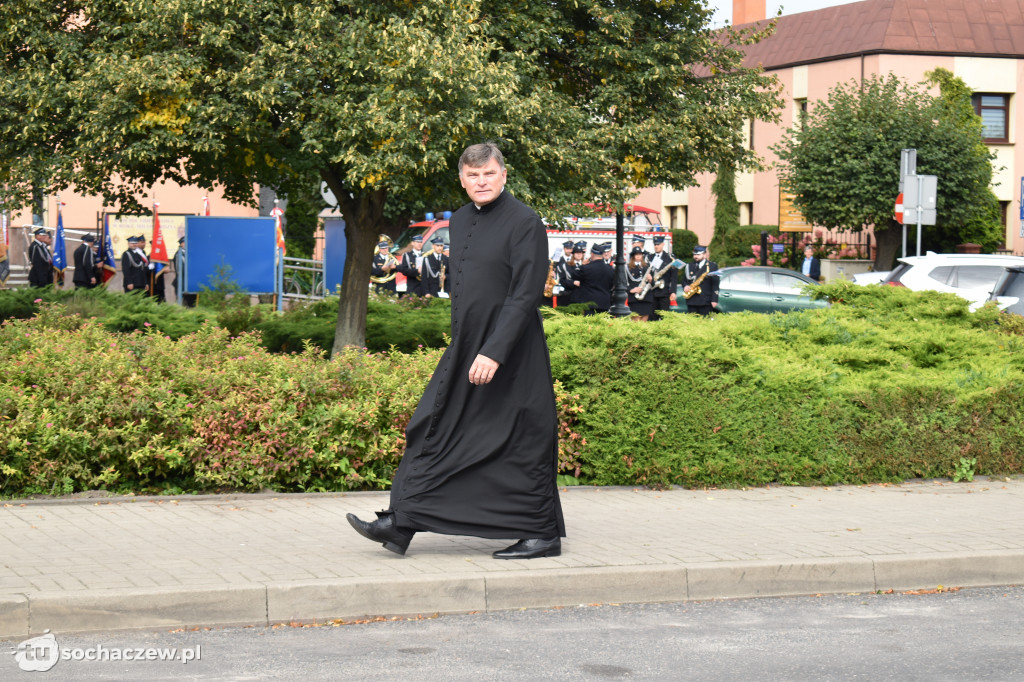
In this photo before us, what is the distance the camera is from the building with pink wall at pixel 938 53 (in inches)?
1740

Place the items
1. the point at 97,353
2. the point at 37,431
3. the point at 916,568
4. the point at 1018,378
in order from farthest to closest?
the point at 1018,378
the point at 97,353
the point at 37,431
the point at 916,568

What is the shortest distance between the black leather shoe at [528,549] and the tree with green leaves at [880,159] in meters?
34.1

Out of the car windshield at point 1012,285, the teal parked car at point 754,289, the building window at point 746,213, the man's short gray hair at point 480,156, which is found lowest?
the teal parked car at point 754,289

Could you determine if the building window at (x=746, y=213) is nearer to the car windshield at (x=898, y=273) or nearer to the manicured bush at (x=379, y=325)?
the car windshield at (x=898, y=273)

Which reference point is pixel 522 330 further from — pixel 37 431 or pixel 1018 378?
pixel 1018 378

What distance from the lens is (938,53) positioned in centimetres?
4428

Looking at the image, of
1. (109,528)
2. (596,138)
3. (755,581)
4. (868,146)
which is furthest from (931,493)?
(868,146)

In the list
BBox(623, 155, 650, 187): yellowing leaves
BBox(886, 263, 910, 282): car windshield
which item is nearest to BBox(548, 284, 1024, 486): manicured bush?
BBox(623, 155, 650, 187): yellowing leaves

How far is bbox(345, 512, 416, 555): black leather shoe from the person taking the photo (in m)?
6.02

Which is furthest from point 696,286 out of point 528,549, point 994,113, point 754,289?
point 994,113

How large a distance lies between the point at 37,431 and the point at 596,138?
9.58m

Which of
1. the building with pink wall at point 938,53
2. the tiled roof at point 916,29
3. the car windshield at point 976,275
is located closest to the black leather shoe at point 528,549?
the car windshield at point 976,275

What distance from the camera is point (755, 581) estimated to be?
20.0 ft

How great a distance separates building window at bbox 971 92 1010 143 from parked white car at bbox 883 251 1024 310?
29290 mm
